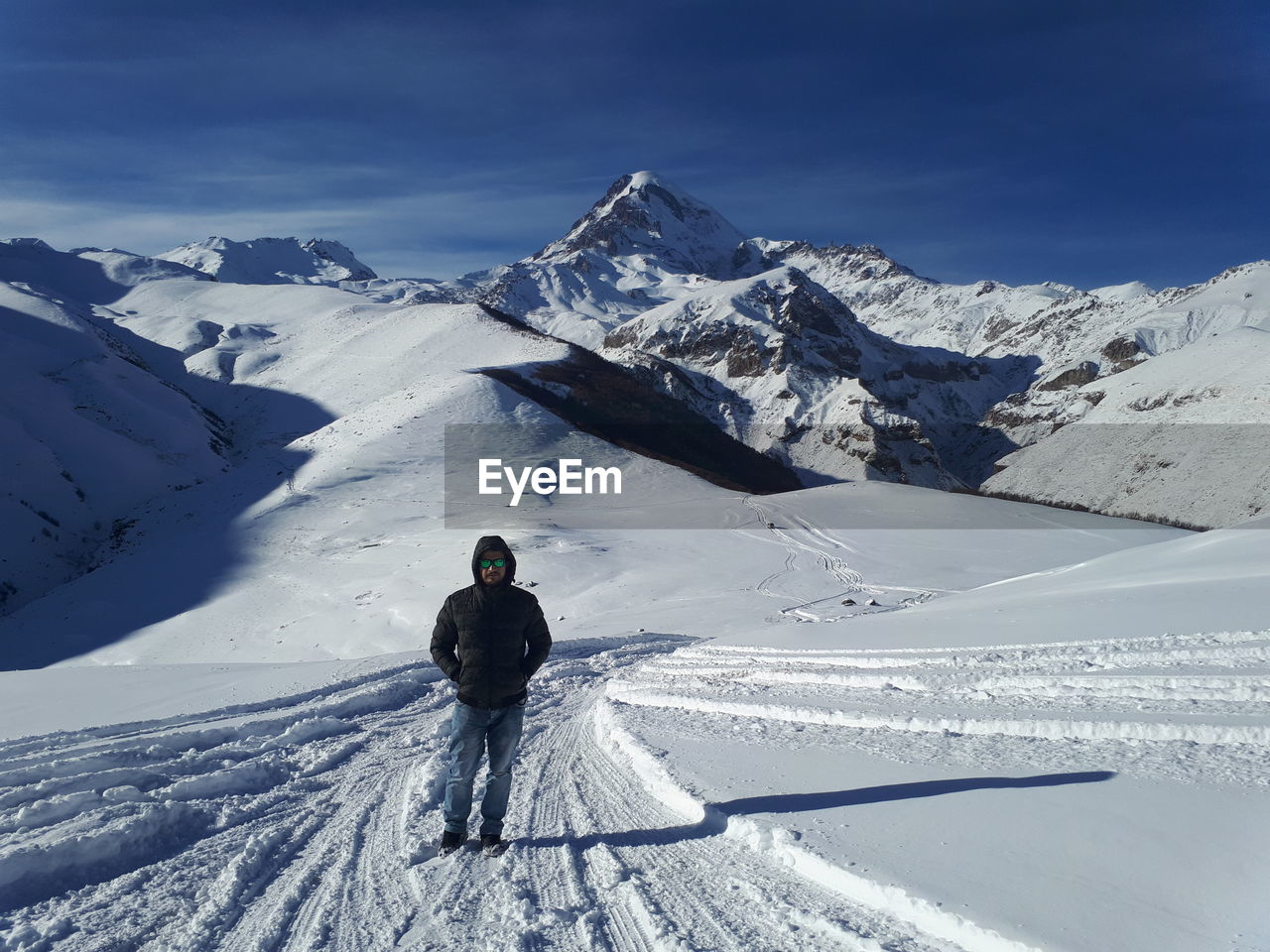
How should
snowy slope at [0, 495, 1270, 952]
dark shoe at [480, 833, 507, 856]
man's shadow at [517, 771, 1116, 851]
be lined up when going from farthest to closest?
dark shoe at [480, 833, 507, 856]
man's shadow at [517, 771, 1116, 851]
snowy slope at [0, 495, 1270, 952]

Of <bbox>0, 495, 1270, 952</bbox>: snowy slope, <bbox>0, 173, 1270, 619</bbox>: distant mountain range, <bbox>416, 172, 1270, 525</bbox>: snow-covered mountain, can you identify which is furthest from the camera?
<bbox>416, 172, 1270, 525</bbox>: snow-covered mountain

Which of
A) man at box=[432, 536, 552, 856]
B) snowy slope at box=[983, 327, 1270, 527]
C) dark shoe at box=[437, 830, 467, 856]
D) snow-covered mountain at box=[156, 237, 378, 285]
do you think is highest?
snow-covered mountain at box=[156, 237, 378, 285]

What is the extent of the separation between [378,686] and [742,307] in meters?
123

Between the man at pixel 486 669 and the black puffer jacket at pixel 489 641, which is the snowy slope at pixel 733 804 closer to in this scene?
the man at pixel 486 669

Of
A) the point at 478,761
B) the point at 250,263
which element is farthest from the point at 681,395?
the point at 250,263

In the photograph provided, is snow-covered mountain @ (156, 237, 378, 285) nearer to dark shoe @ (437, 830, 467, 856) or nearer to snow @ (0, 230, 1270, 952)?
snow @ (0, 230, 1270, 952)

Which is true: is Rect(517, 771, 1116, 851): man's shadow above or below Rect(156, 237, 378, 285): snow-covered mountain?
below

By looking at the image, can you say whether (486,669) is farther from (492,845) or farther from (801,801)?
(801,801)

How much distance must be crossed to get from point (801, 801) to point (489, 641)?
5.93 feet

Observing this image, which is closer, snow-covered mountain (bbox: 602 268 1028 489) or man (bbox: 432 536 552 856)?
man (bbox: 432 536 552 856)

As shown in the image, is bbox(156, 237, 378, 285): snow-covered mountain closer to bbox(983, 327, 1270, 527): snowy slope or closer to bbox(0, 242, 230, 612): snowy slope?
bbox(0, 242, 230, 612): snowy slope

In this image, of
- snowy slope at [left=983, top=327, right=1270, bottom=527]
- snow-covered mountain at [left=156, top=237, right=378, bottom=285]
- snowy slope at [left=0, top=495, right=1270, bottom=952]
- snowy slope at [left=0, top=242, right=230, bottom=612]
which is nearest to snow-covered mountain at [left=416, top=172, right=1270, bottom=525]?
snowy slope at [left=983, top=327, right=1270, bottom=527]

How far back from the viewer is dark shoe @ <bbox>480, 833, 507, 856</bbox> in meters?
4.01

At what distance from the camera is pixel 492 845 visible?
13.2ft
